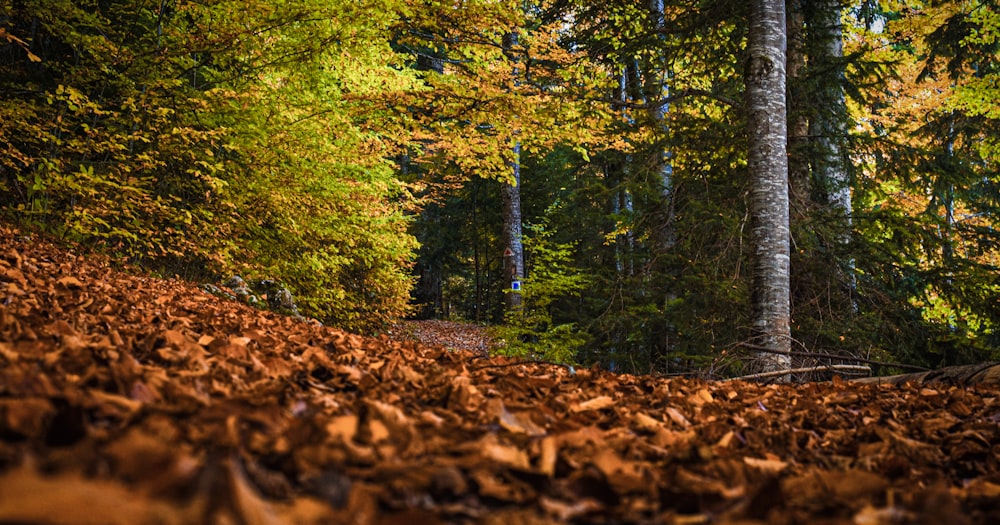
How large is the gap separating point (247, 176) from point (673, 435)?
7104 mm

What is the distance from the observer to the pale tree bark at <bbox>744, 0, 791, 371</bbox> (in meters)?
5.61

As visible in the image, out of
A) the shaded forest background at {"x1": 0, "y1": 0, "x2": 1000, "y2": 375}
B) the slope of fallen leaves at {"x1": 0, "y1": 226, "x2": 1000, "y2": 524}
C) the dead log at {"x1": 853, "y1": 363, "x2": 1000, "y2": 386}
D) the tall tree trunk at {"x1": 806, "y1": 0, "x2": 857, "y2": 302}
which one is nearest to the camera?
the slope of fallen leaves at {"x1": 0, "y1": 226, "x2": 1000, "y2": 524}

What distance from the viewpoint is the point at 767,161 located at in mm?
5758

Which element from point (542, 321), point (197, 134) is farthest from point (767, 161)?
point (197, 134)

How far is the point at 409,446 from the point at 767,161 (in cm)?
554

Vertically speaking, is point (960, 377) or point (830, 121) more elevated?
point (830, 121)

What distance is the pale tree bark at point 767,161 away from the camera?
5605 mm

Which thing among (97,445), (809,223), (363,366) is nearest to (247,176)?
(363,366)

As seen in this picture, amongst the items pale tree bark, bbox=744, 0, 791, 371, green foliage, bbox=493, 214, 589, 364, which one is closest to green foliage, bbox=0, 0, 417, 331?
green foliage, bbox=493, 214, 589, 364

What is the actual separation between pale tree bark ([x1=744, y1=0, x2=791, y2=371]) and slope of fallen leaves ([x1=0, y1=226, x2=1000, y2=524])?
10.3 feet

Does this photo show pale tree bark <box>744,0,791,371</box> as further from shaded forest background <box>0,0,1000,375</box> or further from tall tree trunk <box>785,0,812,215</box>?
tall tree trunk <box>785,0,812,215</box>

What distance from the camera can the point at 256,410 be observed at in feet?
3.76

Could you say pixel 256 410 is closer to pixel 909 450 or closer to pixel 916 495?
pixel 916 495

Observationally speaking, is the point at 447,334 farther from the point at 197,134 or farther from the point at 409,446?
the point at 409,446
